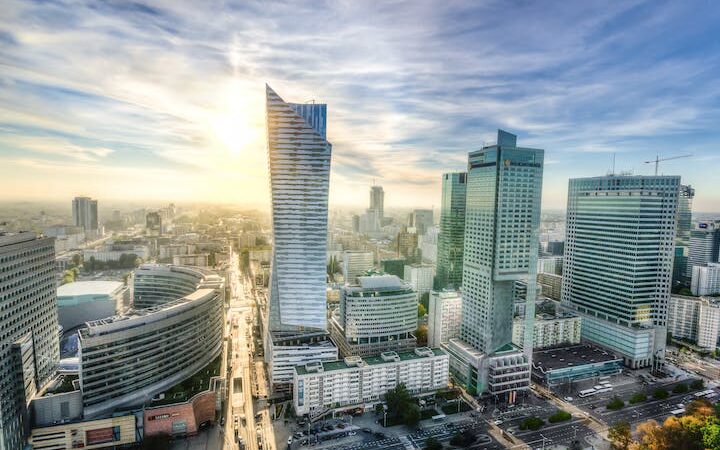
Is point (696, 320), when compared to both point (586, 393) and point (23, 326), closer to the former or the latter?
point (586, 393)

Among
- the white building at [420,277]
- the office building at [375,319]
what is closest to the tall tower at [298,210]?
the office building at [375,319]

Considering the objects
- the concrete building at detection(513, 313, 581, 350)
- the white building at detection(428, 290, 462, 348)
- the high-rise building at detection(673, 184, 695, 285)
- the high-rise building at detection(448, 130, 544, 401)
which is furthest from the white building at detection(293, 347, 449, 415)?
the high-rise building at detection(673, 184, 695, 285)

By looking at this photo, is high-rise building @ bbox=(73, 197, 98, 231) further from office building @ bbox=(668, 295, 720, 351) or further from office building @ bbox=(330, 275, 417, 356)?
office building @ bbox=(668, 295, 720, 351)

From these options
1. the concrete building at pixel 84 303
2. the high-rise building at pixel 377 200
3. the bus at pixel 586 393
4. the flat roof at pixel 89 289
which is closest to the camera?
the bus at pixel 586 393

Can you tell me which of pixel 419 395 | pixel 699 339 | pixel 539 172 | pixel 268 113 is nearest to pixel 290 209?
pixel 268 113

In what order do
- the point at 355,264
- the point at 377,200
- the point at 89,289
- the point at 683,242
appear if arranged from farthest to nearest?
the point at 377,200 < the point at 683,242 < the point at 355,264 < the point at 89,289

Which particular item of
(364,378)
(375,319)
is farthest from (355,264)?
(364,378)

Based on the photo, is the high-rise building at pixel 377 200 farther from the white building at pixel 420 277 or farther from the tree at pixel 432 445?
the tree at pixel 432 445
